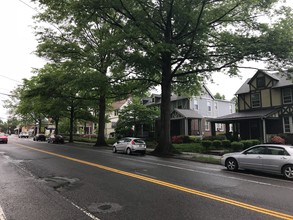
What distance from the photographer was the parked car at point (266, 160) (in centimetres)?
1135

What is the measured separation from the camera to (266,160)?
1191 centimetres

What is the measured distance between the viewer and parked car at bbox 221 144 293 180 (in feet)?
37.2

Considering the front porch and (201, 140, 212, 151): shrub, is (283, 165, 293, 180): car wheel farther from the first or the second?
the front porch

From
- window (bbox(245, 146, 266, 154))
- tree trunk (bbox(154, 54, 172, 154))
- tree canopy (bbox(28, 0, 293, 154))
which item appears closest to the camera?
window (bbox(245, 146, 266, 154))

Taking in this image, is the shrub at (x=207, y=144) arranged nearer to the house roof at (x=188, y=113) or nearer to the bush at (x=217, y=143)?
the bush at (x=217, y=143)

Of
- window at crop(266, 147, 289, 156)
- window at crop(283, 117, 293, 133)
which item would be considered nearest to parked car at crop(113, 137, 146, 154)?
window at crop(266, 147, 289, 156)

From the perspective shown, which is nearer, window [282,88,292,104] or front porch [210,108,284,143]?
front porch [210,108,284,143]

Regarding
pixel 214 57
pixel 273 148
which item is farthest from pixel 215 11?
pixel 273 148

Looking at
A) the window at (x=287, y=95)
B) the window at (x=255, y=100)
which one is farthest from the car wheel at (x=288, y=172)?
the window at (x=255, y=100)

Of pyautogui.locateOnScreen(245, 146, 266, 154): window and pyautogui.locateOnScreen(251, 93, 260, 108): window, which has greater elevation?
pyautogui.locateOnScreen(251, 93, 260, 108): window

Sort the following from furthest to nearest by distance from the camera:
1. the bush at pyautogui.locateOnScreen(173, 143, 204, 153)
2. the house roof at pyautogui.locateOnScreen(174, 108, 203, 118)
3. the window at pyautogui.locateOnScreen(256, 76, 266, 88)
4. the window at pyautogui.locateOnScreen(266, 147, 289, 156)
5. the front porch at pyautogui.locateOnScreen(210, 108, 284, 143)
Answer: the house roof at pyautogui.locateOnScreen(174, 108, 203, 118) < the window at pyautogui.locateOnScreen(256, 76, 266, 88) < the front porch at pyautogui.locateOnScreen(210, 108, 284, 143) < the bush at pyautogui.locateOnScreen(173, 143, 204, 153) < the window at pyautogui.locateOnScreen(266, 147, 289, 156)

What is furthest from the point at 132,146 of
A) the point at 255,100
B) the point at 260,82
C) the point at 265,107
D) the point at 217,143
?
the point at 260,82

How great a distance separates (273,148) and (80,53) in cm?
2384

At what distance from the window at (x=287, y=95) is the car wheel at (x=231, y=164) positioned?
1819 centimetres
